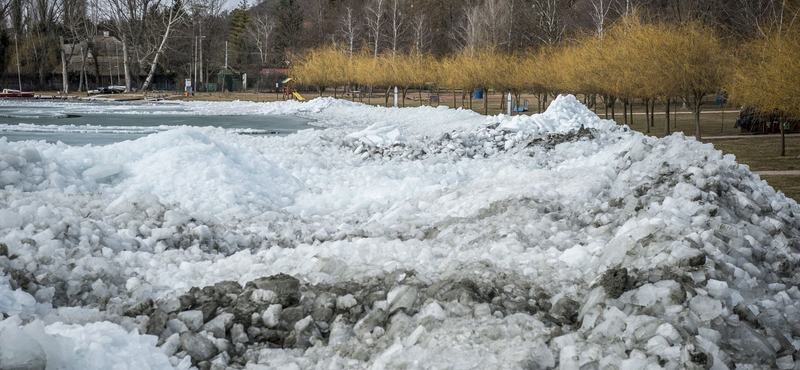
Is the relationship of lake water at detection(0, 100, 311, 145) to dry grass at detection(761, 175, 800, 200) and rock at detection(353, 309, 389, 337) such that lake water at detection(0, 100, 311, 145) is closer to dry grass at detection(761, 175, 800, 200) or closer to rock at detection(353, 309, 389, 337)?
dry grass at detection(761, 175, 800, 200)

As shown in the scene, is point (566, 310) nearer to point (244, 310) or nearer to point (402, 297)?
point (402, 297)

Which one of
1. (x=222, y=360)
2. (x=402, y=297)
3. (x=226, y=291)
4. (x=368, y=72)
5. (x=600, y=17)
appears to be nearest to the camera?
(x=222, y=360)

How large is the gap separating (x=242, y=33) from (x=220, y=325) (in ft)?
331

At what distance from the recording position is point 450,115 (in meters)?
35.3

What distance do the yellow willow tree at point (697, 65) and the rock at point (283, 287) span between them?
69.8 feet

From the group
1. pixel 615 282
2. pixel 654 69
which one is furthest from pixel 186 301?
pixel 654 69

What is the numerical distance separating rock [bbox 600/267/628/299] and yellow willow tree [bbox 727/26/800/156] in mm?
14946

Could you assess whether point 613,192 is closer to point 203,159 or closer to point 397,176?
point 397,176

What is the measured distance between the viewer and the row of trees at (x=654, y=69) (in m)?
20.7

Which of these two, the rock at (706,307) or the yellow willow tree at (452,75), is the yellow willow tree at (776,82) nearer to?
the rock at (706,307)

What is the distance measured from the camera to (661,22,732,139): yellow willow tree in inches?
1017

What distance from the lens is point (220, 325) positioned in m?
6.35

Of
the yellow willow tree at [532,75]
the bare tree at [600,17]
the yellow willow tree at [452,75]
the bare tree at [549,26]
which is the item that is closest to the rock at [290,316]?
the yellow willow tree at [532,75]

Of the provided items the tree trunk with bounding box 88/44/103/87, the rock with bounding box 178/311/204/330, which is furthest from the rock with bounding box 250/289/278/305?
the tree trunk with bounding box 88/44/103/87
